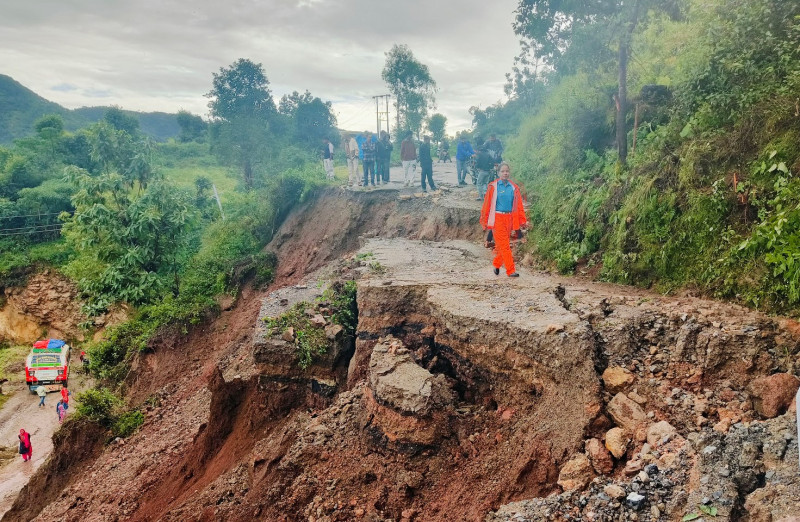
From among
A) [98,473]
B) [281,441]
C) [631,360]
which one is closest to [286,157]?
[98,473]

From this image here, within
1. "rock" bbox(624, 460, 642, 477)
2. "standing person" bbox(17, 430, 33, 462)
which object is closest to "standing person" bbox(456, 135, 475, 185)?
"rock" bbox(624, 460, 642, 477)

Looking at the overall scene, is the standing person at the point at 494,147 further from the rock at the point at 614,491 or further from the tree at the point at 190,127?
the tree at the point at 190,127

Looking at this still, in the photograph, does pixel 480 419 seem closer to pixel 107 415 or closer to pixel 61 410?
pixel 107 415

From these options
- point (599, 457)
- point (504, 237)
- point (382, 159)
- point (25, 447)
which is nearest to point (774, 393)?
point (599, 457)

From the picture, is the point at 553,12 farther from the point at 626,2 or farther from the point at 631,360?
the point at 631,360

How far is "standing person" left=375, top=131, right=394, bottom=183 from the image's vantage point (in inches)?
635

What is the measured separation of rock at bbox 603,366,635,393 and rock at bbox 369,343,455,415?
5.84 feet

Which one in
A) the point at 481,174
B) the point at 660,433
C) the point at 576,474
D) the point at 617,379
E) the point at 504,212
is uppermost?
the point at 481,174

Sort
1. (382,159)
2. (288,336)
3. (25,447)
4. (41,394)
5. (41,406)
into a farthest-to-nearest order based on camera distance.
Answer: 1. (41,394)
2. (41,406)
3. (382,159)
4. (25,447)
5. (288,336)

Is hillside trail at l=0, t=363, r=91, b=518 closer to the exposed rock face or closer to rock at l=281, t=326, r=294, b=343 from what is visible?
the exposed rock face

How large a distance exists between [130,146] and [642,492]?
22.1 metres

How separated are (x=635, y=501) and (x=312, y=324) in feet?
19.6

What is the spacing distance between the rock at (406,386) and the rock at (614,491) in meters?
2.14

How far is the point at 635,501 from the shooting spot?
3.29 metres
